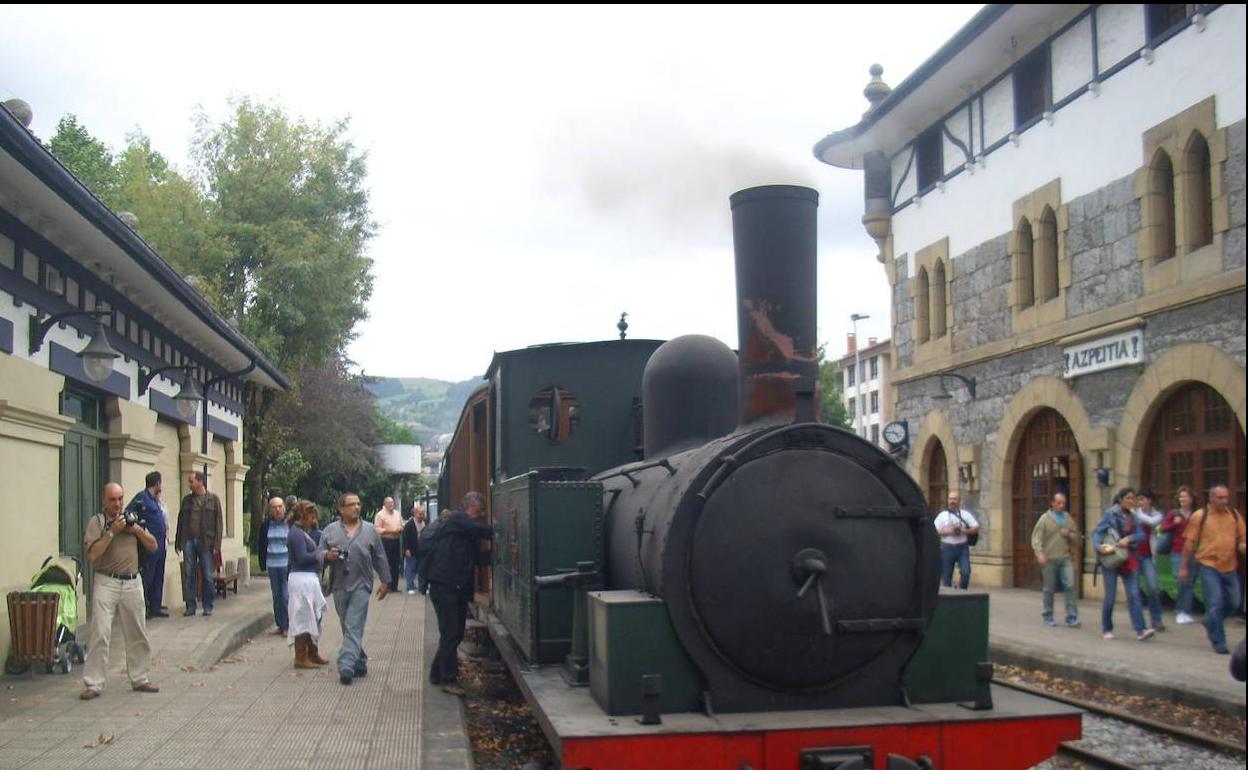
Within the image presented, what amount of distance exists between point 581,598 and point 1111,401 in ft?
36.4

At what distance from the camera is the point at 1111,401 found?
15.1 metres

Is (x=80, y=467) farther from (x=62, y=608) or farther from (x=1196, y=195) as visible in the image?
(x=1196, y=195)

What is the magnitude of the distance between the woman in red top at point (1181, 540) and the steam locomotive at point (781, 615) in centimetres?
778

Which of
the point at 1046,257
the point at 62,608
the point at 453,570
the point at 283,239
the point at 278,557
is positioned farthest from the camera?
Result: the point at 283,239

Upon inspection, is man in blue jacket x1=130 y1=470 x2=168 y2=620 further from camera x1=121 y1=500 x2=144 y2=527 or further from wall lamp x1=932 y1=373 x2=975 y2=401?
wall lamp x1=932 y1=373 x2=975 y2=401

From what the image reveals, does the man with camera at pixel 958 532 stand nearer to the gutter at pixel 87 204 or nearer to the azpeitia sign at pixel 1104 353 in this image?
the azpeitia sign at pixel 1104 353

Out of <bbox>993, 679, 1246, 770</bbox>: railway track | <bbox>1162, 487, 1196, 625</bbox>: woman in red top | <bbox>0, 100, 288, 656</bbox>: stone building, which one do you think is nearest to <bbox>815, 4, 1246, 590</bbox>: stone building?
<bbox>1162, 487, 1196, 625</bbox>: woman in red top

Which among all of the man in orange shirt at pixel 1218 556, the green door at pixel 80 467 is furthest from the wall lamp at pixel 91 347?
the man in orange shirt at pixel 1218 556

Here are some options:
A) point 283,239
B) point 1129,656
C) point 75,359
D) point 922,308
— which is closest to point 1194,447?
point 1129,656

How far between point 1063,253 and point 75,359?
1223 centimetres

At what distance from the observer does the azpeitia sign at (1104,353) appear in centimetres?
1434

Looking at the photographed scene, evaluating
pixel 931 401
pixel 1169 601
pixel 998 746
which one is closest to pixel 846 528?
pixel 998 746

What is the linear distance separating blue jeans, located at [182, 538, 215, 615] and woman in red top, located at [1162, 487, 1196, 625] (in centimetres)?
1033

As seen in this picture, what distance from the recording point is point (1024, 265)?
17391 millimetres
